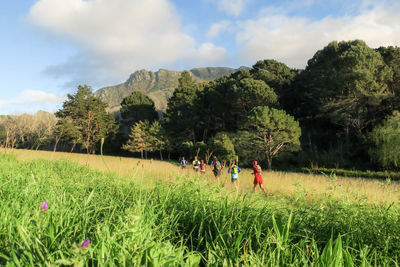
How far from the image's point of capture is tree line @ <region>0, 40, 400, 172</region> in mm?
26969

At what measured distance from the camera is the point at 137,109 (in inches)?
2073

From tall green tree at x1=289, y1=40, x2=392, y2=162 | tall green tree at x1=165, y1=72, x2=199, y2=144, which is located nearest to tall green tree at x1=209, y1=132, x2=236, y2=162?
tall green tree at x1=289, y1=40, x2=392, y2=162

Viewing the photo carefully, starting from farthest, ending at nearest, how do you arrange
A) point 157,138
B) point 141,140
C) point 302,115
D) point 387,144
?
point 157,138, point 141,140, point 302,115, point 387,144

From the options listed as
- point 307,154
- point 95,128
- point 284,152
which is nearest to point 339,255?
point 284,152

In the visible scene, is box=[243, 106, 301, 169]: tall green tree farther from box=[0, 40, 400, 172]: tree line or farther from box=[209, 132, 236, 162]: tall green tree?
box=[209, 132, 236, 162]: tall green tree

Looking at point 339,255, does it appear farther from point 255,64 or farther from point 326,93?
point 255,64

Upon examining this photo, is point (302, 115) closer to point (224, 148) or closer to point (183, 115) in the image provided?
point (224, 148)

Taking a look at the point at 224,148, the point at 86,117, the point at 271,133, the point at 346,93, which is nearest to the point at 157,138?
the point at 86,117

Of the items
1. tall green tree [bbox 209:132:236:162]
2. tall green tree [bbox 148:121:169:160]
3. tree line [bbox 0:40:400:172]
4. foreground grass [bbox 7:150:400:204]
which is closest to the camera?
foreground grass [bbox 7:150:400:204]

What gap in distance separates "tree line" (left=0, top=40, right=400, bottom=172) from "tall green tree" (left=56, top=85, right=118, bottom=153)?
3.08 metres

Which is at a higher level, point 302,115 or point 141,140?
point 302,115

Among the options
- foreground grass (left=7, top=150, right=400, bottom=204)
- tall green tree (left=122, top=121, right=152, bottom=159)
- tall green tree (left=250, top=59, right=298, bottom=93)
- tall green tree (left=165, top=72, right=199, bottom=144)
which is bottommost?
foreground grass (left=7, top=150, right=400, bottom=204)

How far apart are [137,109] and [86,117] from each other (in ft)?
34.9

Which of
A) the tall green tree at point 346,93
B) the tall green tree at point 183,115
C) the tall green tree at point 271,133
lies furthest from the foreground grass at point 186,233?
the tall green tree at point 183,115
